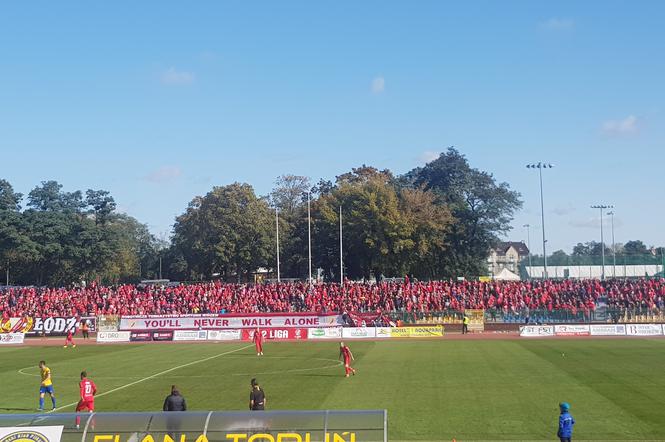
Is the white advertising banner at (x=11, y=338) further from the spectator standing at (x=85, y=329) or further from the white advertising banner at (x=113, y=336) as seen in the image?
the white advertising banner at (x=113, y=336)

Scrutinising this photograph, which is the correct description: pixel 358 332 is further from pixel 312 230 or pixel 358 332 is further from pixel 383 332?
pixel 312 230

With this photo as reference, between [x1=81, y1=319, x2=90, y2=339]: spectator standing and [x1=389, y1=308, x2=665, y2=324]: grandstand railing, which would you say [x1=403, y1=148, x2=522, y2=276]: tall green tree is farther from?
[x1=81, y1=319, x2=90, y2=339]: spectator standing

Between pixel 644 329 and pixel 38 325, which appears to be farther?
pixel 38 325

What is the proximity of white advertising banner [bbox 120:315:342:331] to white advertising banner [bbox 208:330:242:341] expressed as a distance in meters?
4.60

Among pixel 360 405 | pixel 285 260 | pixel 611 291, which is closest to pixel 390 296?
pixel 611 291

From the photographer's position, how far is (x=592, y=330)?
5403 centimetres

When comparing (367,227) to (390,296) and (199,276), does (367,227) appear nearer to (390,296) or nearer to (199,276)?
(390,296)

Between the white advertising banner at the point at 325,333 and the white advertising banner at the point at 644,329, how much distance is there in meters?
21.4

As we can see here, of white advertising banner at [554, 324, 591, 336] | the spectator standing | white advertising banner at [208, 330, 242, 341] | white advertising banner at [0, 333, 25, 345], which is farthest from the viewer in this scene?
white advertising banner at [0, 333, 25, 345]

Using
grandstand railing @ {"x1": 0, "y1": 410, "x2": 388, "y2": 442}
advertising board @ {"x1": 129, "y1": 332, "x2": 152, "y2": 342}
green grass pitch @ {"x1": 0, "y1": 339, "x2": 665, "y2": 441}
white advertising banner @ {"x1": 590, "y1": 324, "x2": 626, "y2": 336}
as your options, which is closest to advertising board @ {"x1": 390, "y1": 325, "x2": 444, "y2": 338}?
green grass pitch @ {"x1": 0, "y1": 339, "x2": 665, "y2": 441}

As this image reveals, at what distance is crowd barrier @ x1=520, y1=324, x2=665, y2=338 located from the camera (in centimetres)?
5338

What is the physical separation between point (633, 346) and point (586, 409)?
23510mm

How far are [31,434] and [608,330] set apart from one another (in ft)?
160

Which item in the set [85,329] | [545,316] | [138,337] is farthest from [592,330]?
[85,329]
